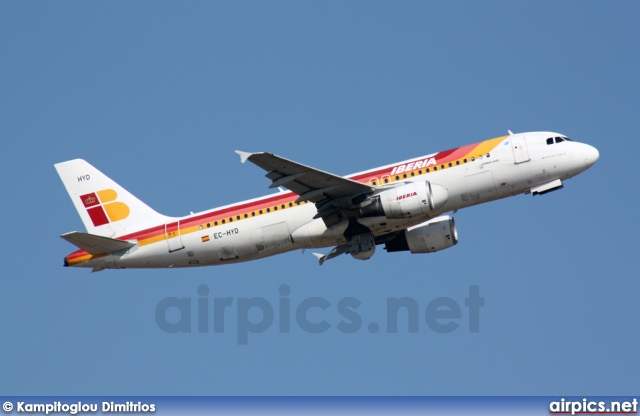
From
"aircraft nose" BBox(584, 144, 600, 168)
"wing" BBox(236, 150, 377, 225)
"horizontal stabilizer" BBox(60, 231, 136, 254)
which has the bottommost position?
"horizontal stabilizer" BBox(60, 231, 136, 254)

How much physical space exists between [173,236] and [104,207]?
541cm

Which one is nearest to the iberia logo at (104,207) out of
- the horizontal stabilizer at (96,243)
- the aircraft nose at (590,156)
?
the horizontal stabilizer at (96,243)

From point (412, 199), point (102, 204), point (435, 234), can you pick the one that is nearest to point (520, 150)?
point (412, 199)

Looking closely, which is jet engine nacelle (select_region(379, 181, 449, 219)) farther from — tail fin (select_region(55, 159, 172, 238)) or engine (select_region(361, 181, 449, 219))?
tail fin (select_region(55, 159, 172, 238))

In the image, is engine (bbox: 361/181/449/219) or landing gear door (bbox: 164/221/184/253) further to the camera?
landing gear door (bbox: 164/221/184/253)

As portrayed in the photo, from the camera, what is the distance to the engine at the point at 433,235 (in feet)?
211

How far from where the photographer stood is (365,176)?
62.5 m

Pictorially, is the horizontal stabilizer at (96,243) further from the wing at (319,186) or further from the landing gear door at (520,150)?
the landing gear door at (520,150)

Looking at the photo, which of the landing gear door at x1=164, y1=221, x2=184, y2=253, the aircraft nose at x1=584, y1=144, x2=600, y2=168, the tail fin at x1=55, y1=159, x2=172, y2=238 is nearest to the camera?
the aircraft nose at x1=584, y1=144, x2=600, y2=168

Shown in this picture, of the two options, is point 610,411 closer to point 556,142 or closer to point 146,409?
point 556,142

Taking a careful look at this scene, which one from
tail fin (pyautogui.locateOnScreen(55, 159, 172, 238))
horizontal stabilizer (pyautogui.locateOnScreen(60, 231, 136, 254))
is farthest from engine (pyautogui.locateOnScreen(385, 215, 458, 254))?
horizontal stabilizer (pyautogui.locateOnScreen(60, 231, 136, 254))

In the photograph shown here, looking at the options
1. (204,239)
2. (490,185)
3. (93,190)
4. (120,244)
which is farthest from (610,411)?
(93,190)

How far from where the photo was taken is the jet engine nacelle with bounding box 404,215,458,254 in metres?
64.2

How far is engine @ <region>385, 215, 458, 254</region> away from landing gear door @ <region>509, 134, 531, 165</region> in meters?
5.54
